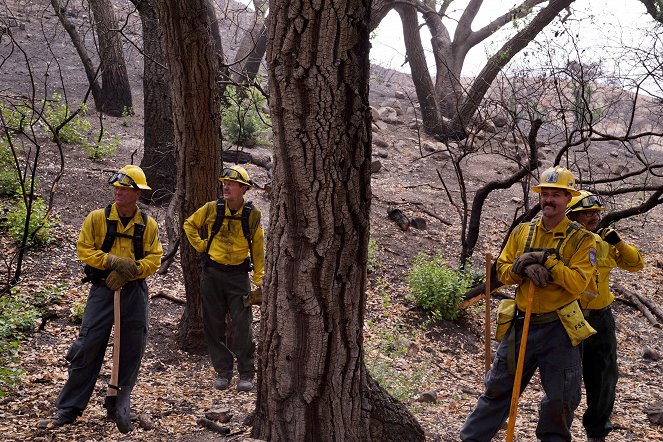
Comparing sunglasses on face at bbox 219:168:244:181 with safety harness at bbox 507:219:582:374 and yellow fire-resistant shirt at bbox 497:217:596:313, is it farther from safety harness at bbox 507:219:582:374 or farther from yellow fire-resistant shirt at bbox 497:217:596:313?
safety harness at bbox 507:219:582:374

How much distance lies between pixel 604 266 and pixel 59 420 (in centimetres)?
421

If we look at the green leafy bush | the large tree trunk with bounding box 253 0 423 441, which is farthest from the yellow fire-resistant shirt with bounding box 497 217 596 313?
the green leafy bush

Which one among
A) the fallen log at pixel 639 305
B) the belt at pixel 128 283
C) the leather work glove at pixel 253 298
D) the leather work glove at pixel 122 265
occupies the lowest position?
the fallen log at pixel 639 305

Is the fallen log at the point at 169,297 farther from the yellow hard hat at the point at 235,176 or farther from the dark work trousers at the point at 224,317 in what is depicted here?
the yellow hard hat at the point at 235,176

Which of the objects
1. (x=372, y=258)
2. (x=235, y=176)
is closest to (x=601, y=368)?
(x=235, y=176)

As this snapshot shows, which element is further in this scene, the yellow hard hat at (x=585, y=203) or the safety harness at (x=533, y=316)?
the yellow hard hat at (x=585, y=203)

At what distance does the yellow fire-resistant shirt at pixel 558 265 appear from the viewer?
4.28 m

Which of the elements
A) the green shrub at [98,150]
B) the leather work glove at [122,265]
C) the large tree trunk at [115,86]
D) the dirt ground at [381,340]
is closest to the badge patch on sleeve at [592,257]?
the dirt ground at [381,340]

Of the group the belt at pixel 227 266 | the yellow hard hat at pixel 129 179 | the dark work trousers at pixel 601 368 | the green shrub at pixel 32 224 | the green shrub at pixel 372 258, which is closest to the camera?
the yellow hard hat at pixel 129 179

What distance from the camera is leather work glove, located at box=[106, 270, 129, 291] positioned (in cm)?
486

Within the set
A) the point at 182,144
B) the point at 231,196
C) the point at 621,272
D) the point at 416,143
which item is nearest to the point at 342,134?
the point at 231,196

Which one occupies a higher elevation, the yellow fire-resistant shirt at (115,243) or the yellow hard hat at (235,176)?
the yellow hard hat at (235,176)

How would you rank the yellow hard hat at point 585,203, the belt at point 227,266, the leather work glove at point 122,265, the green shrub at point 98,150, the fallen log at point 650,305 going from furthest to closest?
the green shrub at point 98,150, the fallen log at point 650,305, the belt at point 227,266, the yellow hard hat at point 585,203, the leather work glove at point 122,265

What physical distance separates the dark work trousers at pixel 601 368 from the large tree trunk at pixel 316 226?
211 cm
